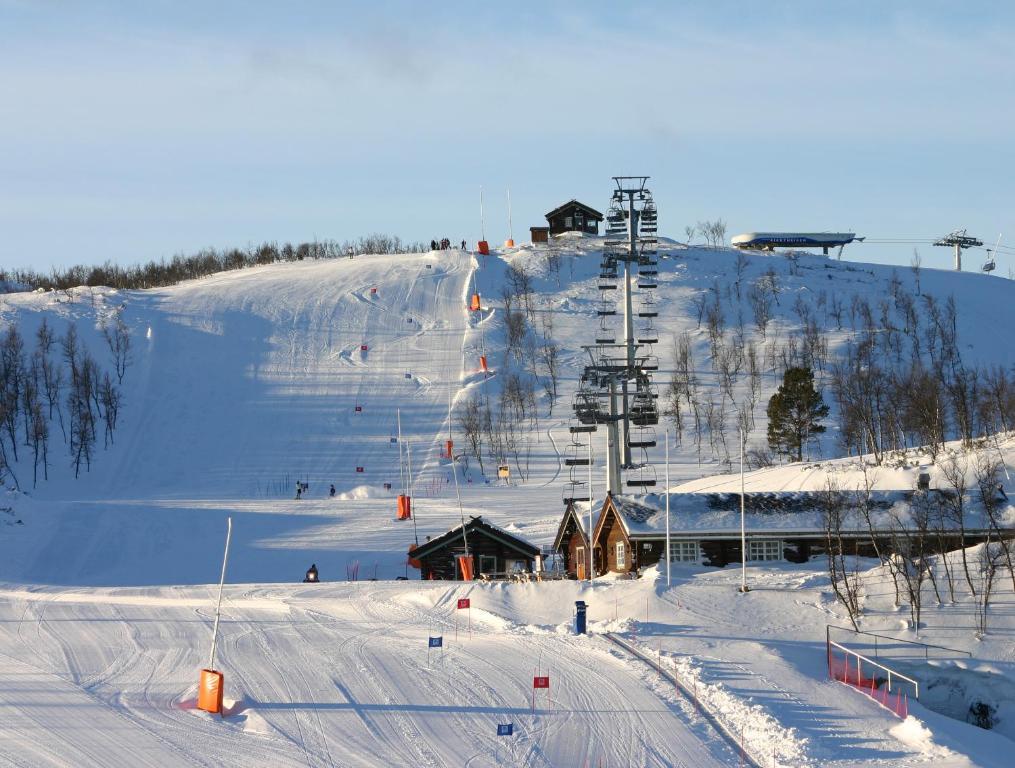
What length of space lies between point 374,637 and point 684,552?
13367mm

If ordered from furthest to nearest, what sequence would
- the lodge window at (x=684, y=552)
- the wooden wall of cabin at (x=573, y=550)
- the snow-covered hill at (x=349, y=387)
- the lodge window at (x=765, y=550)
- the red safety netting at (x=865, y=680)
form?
the snow-covered hill at (x=349, y=387)
the wooden wall of cabin at (x=573, y=550)
the lodge window at (x=684, y=552)
the lodge window at (x=765, y=550)
the red safety netting at (x=865, y=680)

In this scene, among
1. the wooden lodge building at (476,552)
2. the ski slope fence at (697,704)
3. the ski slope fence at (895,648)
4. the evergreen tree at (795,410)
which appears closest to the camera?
the ski slope fence at (697,704)

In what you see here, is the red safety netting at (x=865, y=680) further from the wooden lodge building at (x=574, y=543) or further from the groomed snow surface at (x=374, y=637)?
the wooden lodge building at (x=574, y=543)

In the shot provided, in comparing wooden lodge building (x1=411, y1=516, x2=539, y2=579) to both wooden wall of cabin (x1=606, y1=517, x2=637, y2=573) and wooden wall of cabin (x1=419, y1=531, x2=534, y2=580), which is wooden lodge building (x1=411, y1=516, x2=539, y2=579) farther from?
wooden wall of cabin (x1=606, y1=517, x2=637, y2=573)

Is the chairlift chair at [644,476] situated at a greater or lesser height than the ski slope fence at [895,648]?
greater

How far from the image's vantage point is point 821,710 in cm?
2525

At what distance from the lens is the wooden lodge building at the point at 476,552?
47.1 metres

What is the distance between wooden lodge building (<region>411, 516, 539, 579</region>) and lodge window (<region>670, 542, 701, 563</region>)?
6.92 metres

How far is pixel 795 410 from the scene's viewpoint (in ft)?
236

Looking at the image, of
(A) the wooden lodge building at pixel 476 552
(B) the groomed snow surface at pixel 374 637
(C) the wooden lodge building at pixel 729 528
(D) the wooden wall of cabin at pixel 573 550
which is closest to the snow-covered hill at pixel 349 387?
(B) the groomed snow surface at pixel 374 637

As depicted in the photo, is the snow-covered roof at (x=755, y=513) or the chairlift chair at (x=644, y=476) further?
the chairlift chair at (x=644, y=476)

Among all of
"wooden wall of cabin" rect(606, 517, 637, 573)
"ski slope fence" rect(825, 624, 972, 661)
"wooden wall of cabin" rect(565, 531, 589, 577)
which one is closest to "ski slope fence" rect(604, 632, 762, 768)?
"ski slope fence" rect(825, 624, 972, 661)

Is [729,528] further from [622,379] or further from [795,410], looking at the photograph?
[795,410]

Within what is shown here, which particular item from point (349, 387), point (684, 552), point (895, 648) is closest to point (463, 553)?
point (684, 552)
